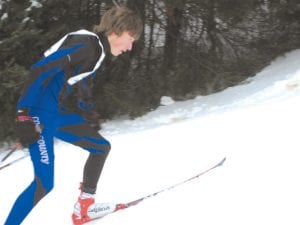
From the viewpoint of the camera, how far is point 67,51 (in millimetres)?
3496

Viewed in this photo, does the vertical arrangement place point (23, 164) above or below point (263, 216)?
below

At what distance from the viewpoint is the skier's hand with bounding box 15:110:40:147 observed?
3547mm

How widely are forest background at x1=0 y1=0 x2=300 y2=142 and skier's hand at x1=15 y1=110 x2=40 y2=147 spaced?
2964 millimetres

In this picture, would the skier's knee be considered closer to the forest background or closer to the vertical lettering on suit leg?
the vertical lettering on suit leg

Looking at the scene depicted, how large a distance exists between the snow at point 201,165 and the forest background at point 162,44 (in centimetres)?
84

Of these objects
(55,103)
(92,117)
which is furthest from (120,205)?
(55,103)

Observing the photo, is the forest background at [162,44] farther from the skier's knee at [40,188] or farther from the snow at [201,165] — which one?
the skier's knee at [40,188]

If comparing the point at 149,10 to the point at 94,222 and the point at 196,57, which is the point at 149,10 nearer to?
the point at 196,57

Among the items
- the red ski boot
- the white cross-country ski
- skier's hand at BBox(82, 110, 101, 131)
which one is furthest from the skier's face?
the white cross-country ski

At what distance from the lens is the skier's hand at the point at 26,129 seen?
3547 mm

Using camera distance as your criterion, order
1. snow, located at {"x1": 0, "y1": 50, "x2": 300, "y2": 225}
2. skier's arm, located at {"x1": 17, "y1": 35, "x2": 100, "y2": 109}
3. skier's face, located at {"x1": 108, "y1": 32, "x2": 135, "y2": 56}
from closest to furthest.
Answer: skier's arm, located at {"x1": 17, "y1": 35, "x2": 100, "y2": 109}, skier's face, located at {"x1": 108, "y1": 32, "x2": 135, "y2": 56}, snow, located at {"x1": 0, "y1": 50, "x2": 300, "y2": 225}

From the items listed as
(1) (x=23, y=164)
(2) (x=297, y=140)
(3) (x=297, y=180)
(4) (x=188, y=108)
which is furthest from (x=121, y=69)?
(3) (x=297, y=180)

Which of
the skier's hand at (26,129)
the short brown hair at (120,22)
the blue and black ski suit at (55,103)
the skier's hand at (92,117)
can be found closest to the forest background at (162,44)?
the skier's hand at (92,117)

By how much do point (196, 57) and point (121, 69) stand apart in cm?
123
